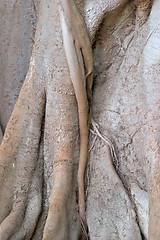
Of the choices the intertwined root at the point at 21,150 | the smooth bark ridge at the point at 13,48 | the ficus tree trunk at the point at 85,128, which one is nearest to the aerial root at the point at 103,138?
the ficus tree trunk at the point at 85,128

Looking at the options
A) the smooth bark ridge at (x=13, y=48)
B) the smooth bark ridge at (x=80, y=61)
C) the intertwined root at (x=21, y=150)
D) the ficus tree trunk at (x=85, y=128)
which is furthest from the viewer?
the smooth bark ridge at (x=13, y=48)

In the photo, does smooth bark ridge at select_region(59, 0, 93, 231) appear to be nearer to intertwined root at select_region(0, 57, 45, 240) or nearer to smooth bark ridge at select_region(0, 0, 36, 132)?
intertwined root at select_region(0, 57, 45, 240)

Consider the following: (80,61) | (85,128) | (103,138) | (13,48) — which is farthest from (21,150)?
(13,48)

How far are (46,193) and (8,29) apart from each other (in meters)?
1.56

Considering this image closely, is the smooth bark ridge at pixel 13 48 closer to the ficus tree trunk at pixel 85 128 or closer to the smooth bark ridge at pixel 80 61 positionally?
the ficus tree trunk at pixel 85 128

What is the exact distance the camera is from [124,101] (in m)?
2.65

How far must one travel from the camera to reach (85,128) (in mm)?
2658

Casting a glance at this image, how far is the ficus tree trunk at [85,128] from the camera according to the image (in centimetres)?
248

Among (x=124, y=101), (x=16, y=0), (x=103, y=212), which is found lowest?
(x=103, y=212)

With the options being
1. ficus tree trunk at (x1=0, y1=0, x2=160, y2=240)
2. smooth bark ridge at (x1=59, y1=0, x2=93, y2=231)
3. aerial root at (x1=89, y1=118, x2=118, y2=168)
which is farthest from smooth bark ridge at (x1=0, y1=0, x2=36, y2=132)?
aerial root at (x1=89, y1=118, x2=118, y2=168)

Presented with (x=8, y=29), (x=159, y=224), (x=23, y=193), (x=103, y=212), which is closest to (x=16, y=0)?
(x=8, y=29)

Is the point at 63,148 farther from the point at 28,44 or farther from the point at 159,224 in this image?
the point at 28,44

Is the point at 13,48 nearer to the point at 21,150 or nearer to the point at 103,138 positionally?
the point at 21,150

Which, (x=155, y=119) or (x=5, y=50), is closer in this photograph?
(x=155, y=119)
